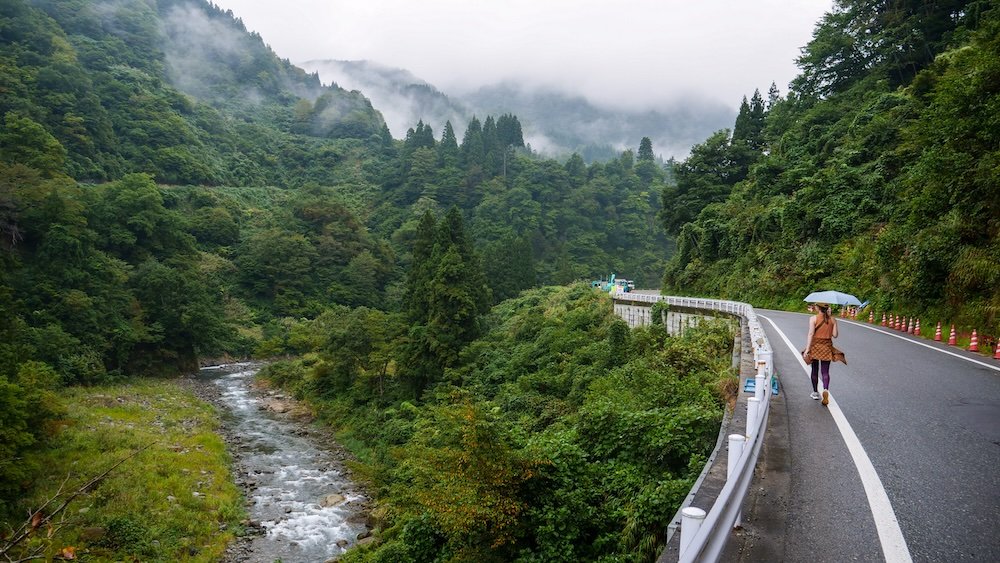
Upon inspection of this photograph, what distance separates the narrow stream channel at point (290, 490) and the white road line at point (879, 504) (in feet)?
47.8

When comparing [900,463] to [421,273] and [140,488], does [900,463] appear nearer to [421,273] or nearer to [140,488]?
[140,488]

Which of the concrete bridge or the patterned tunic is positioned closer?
the concrete bridge

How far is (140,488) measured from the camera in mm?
17969

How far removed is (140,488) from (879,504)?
2133 cm

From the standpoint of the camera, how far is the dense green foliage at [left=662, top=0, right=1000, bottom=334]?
13.9 m

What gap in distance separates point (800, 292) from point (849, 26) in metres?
21.4

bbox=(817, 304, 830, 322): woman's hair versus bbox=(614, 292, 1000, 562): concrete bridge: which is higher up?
bbox=(817, 304, 830, 322): woman's hair

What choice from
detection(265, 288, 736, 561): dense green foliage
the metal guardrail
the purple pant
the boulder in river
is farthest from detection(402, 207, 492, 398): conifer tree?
the metal guardrail

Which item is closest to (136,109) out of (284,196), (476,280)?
(284,196)

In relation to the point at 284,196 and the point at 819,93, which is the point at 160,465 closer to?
the point at 819,93

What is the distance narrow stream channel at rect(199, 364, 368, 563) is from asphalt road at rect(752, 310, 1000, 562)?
14.3m

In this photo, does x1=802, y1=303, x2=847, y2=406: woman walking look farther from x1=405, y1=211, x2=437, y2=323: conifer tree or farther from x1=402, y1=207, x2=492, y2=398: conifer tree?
x1=405, y1=211, x2=437, y2=323: conifer tree

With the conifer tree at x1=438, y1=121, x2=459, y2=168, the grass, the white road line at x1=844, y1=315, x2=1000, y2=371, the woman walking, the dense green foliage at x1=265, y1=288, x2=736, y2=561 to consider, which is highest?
the conifer tree at x1=438, y1=121, x2=459, y2=168

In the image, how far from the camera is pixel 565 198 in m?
85.4
